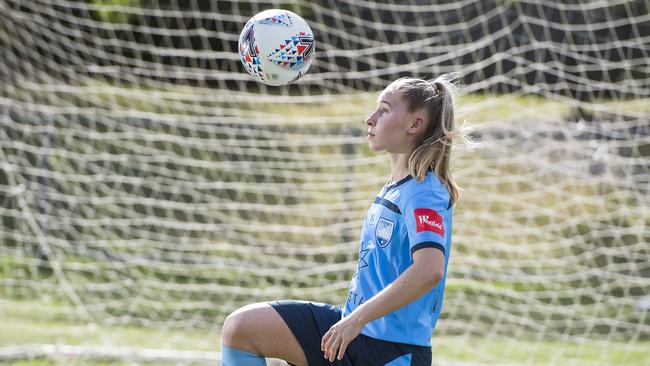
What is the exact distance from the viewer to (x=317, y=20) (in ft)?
32.7

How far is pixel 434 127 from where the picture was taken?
10.8 ft

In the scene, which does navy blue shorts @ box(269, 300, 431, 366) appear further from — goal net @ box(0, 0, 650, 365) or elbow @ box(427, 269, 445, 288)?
goal net @ box(0, 0, 650, 365)

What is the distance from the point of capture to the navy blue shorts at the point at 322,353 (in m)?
3.08

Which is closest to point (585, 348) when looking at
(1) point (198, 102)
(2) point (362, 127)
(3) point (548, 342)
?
(3) point (548, 342)

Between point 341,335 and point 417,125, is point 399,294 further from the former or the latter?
point 417,125

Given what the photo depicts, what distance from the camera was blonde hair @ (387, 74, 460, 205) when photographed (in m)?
3.17

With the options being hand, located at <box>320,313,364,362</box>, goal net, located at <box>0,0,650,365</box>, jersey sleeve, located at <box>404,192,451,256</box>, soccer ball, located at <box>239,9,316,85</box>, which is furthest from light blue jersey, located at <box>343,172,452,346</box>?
goal net, located at <box>0,0,650,365</box>

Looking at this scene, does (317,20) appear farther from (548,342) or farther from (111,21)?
(548,342)

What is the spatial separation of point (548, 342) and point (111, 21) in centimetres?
544

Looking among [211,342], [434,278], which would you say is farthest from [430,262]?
[211,342]

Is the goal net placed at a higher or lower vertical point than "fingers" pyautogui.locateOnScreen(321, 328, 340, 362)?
lower

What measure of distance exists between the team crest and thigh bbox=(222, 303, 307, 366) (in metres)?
Result: 0.42

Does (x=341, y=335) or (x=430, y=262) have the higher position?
(x=430, y=262)

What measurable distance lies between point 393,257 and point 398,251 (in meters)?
0.03
